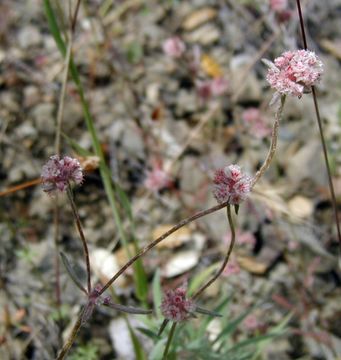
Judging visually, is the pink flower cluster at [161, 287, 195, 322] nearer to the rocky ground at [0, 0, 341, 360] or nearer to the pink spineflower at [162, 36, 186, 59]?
the rocky ground at [0, 0, 341, 360]

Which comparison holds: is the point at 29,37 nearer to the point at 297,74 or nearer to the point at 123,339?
the point at 123,339

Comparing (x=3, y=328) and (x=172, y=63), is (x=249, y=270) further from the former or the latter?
(x=172, y=63)

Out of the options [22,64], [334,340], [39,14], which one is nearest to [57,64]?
[22,64]

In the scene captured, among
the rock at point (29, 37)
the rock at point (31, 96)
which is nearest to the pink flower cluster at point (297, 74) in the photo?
the rock at point (31, 96)

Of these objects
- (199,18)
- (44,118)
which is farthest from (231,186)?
(199,18)

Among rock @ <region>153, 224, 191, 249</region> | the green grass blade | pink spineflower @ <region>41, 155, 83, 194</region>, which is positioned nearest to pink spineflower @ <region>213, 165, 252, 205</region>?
pink spineflower @ <region>41, 155, 83, 194</region>

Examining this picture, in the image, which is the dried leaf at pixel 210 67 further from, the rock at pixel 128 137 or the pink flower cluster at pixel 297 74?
the pink flower cluster at pixel 297 74
